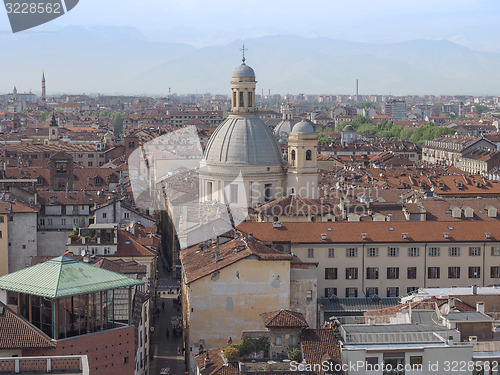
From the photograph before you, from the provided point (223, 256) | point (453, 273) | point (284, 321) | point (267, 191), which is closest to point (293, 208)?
point (267, 191)

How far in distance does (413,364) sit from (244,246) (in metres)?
11.8

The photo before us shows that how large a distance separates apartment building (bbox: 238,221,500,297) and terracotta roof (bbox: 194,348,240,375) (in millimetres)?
12242

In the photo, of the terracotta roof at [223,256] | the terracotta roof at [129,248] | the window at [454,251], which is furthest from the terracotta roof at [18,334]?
the window at [454,251]

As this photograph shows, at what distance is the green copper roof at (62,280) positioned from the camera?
2158 centimetres

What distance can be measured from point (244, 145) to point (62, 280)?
30386mm

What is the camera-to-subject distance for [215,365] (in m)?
24.7

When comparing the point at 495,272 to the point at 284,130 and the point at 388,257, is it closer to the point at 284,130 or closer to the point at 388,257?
the point at 388,257

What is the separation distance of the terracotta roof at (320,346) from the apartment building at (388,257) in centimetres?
1314

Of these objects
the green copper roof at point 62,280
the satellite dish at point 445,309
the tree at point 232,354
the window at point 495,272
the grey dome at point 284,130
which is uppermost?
the grey dome at point 284,130

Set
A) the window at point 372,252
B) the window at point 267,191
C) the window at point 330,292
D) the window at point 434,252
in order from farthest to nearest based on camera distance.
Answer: the window at point 267,191
the window at point 434,252
the window at point 372,252
the window at point 330,292

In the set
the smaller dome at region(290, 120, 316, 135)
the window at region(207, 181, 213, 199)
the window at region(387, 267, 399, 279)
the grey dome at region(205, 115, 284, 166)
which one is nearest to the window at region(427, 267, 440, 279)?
the window at region(387, 267, 399, 279)

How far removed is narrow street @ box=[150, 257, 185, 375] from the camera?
3362 centimetres

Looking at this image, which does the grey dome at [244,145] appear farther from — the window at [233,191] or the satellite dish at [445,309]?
the satellite dish at [445,309]

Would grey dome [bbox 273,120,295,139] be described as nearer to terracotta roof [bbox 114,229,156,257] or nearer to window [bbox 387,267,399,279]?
terracotta roof [bbox 114,229,156,257]
